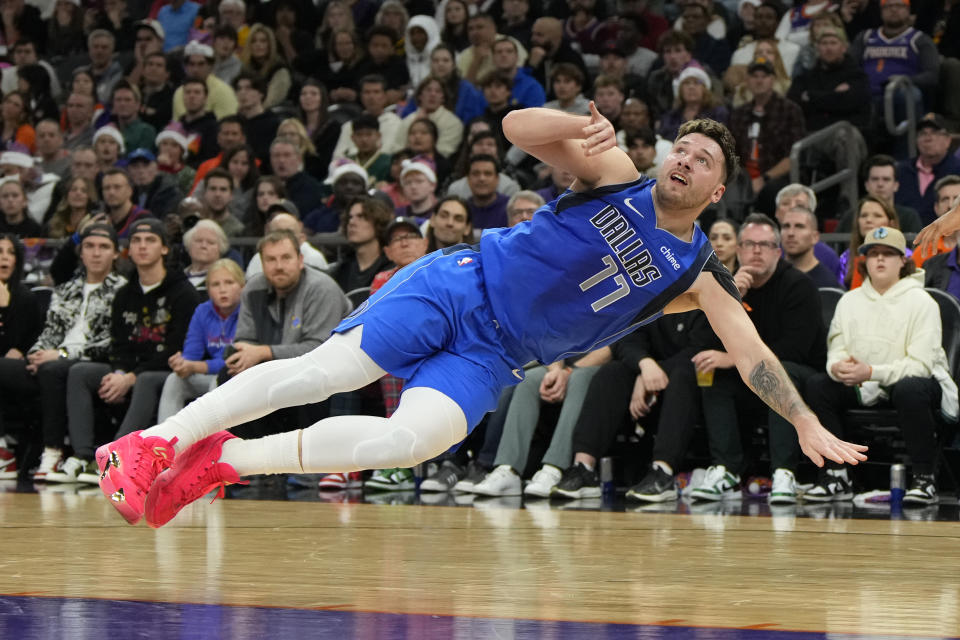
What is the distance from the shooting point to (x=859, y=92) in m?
10.0

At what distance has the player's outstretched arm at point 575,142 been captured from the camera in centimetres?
378

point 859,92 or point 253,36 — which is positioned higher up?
point 253,36

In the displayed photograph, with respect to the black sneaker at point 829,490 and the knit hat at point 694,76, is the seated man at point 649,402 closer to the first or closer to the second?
the black sneaker at point 829,490

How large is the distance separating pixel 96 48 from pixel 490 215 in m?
6.87

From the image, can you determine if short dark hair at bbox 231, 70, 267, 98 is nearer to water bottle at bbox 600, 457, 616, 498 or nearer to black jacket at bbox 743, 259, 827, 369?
water bottle at bbox 600, 457, 616, 498

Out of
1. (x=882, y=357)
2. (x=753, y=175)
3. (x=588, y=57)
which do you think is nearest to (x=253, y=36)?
(x=588, y=57)

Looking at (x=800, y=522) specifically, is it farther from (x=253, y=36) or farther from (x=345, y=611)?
(x=253, y=36)

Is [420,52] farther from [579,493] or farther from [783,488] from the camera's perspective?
[783,488]

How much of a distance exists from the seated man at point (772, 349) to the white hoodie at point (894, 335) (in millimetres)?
164

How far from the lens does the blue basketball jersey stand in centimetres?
402

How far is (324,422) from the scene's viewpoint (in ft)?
13.0

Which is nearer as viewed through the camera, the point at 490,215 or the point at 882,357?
the point at 882,357

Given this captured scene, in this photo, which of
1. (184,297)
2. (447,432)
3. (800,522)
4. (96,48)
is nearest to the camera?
(447,432)

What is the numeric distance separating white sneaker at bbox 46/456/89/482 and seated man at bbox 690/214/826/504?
3.56 metres
